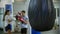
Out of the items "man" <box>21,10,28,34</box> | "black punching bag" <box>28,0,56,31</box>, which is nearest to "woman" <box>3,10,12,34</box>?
"man" <box>21,10,28,34</box>

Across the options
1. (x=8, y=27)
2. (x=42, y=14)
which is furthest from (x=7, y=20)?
(x=42, y=14)

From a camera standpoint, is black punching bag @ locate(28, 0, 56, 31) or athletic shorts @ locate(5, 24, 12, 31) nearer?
black punching bag @ locate(28, 0, 56, 31)

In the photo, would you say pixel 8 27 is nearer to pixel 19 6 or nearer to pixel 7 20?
pixel 7 20

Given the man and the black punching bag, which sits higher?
the black punching bag

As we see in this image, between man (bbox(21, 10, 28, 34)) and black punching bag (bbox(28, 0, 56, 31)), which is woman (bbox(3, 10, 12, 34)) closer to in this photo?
man (bbox(21, 10, 28, 34))

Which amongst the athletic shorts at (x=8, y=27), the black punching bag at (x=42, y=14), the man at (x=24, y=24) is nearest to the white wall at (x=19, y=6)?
the man at (x=24, y=24)

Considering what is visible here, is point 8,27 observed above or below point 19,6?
below

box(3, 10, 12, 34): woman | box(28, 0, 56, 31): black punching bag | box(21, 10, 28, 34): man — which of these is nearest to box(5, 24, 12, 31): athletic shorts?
box(3, 10, 12, 34): woman

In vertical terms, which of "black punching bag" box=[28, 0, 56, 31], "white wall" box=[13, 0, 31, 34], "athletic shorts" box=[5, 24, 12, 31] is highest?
"white wall" box=[13, 0, 31, 34]

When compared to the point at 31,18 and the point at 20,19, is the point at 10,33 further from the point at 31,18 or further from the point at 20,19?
the point at 31,18

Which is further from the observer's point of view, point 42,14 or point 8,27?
point 8,27

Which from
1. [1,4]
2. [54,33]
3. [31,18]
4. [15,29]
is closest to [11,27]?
[15,29]

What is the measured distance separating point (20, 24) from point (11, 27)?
0.10 metres

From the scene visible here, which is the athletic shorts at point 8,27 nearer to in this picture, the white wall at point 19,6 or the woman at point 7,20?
the woman at point 7,20
